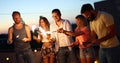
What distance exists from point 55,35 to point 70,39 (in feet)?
1.35

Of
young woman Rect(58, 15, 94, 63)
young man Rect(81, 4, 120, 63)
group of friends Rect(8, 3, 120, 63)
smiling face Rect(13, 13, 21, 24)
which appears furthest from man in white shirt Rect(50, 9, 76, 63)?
young man Rect(81, 4, 120, 63)

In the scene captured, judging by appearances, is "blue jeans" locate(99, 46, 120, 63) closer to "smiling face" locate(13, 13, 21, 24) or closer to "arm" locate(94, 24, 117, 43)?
"arm" locate(94, 24, 117, 43)

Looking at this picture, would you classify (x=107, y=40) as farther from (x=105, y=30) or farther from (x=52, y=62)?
(x=52, y=62)

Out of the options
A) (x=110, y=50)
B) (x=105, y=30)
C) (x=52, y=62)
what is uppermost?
(x=105, y=30)

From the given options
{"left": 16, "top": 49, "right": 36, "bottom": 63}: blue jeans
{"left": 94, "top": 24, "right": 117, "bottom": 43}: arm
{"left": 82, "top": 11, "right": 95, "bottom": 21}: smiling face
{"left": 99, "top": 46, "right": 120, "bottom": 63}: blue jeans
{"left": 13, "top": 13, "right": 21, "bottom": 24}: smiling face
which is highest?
{"left": 82, "top": 11, "right": 95, "bottom": 21}: smiling face

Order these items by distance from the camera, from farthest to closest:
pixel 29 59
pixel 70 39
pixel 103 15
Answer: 1. pixel 29 59
2. pixel 70 39
3. pixel 103 15

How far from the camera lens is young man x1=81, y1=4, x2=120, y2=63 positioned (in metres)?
6.37

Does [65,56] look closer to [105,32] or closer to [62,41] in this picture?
[62,41]

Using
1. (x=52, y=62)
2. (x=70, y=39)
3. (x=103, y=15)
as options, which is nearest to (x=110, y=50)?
(x=103, y=15)

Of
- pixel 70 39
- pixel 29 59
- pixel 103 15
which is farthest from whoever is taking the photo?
pixel 29 59

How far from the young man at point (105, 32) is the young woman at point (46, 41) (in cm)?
200

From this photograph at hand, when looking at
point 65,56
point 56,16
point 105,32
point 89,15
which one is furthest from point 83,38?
point 89,15

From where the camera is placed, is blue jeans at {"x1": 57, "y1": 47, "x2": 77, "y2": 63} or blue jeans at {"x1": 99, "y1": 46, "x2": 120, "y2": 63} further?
blue jeans at {"x1": 57, "y1": 47, "x2": 77, "y2": 63}

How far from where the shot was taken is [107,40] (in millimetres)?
6539
